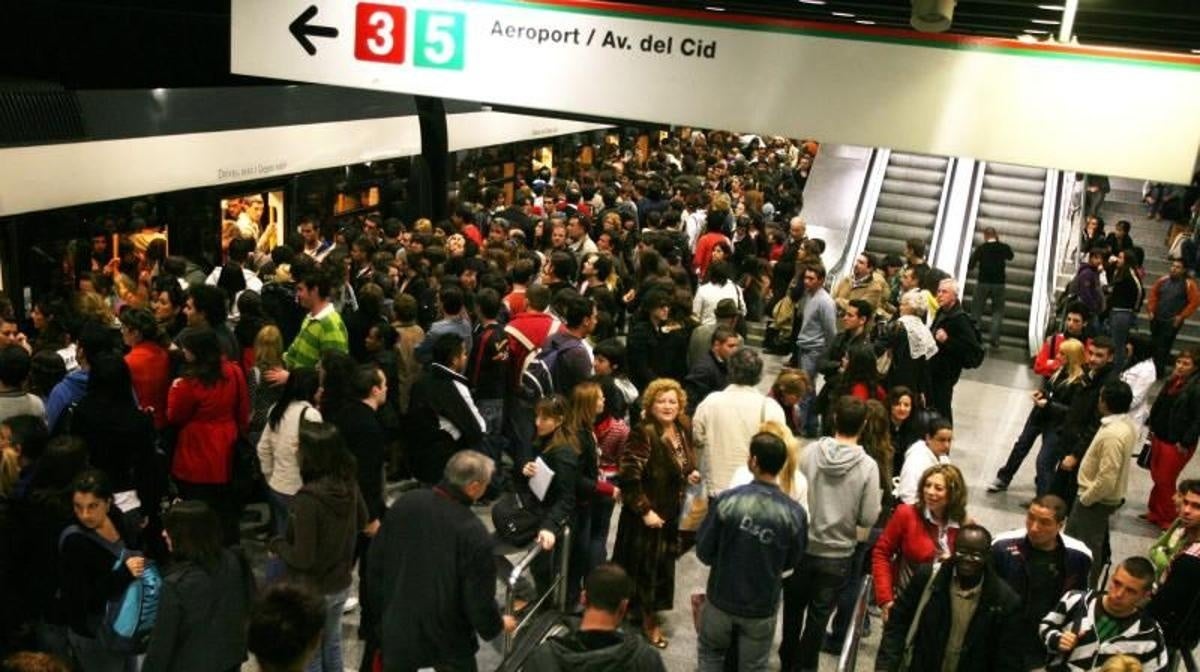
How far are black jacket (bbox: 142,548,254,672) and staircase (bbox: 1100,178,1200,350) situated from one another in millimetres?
A: 12240

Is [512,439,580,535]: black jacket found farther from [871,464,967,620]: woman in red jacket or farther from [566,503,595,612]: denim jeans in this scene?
[871,464,967,620]: woman in red jacket

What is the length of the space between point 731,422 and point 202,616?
2.80 meters

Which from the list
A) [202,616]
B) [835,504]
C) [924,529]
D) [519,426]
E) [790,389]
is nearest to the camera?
[202,616]

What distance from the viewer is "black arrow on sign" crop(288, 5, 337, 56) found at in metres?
5.71

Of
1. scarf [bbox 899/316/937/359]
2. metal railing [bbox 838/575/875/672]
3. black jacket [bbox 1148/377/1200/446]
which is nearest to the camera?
metal railing [bbox 838/575/875/672]

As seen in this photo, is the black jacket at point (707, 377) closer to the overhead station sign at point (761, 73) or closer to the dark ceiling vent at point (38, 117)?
the overhead station sign at point (761, 73)

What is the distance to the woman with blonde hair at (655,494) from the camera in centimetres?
535

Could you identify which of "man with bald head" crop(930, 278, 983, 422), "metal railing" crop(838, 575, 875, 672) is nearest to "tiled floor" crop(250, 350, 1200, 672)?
"metal railing" crop(838, 575, 875, 672)

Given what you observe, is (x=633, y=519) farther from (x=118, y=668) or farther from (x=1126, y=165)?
(x=1126, y=165)

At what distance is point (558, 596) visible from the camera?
5.86 metres

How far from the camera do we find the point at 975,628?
4168 mm

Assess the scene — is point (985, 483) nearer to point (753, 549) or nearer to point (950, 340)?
point (950, 340)

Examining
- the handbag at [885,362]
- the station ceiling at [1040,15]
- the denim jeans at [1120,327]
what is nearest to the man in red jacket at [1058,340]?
the handbag at [885,362]

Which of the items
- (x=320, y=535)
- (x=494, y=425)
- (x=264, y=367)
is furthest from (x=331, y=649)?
(x=494, y=425)
